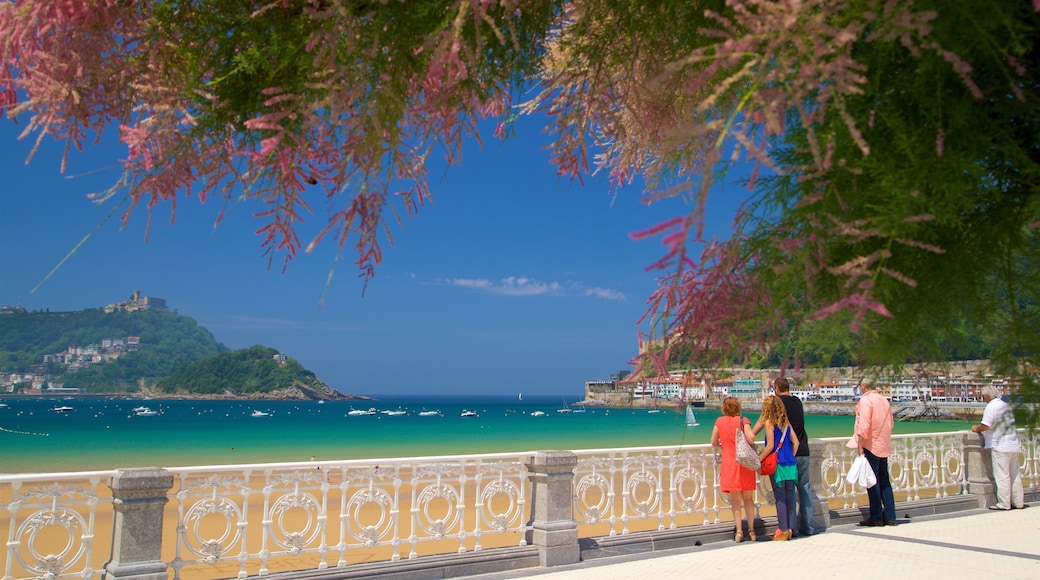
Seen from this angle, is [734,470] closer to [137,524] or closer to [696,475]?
[696,475]

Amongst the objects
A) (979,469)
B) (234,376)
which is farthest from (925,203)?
(234,376)

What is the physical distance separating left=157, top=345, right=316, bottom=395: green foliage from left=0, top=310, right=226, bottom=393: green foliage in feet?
25.8

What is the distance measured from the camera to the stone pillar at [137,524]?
5.78 m

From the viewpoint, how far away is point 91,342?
176 metres

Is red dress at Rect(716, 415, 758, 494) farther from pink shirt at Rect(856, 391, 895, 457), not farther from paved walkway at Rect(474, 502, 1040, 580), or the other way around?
pink shirt at Rect(856, 391, 895, 457)

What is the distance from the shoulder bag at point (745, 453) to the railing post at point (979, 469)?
5.34m

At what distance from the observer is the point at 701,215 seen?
1.09m

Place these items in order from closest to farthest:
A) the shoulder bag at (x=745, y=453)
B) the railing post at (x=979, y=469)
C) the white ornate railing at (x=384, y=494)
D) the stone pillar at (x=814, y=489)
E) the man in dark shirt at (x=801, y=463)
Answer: the white ornate railing at (x=384, y=494), the shoulder bag at (x=745, y=453), the man in dark shirt at (x=801, y=463), the stone pillar at (x=814, y=489), the railing post at (x=979, y=469)

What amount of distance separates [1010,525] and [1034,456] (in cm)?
359

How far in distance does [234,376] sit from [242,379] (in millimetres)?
2116

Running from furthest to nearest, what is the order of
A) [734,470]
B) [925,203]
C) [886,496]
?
[886,496], [734,470], [925,203]

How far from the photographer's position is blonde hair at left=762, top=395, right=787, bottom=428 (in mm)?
8648

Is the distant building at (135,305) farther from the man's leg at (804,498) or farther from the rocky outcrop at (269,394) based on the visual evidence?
the man's leg at (804,498)

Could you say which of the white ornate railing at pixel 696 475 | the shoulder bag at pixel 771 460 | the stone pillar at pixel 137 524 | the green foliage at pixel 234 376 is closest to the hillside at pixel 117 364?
the green foliage at pixel 234 376
